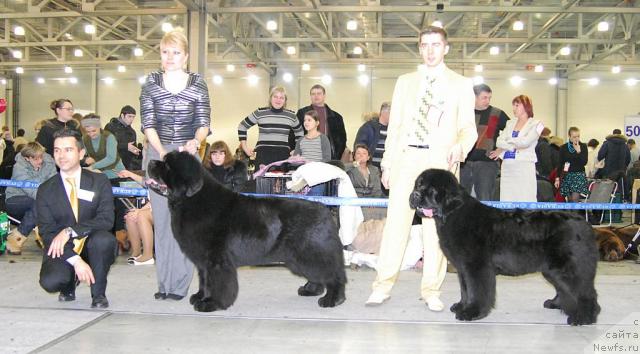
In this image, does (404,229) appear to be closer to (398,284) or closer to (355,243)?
(398,284)

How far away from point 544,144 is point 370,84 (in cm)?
1270

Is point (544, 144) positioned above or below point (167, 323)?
above

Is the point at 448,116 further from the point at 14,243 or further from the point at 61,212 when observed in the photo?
the point at 14,243

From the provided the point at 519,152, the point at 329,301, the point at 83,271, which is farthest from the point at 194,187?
the point at 519,152

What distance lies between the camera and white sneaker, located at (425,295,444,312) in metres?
4.14

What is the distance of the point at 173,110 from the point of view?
168 inches

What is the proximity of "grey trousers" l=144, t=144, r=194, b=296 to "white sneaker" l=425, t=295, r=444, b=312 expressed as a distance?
5.75 feet

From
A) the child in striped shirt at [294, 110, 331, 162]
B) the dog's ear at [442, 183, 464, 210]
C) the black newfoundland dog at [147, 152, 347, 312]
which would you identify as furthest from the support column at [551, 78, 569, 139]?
the black newfoundland dog at [147, 152, 347, 312]

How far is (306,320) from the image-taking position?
386cm

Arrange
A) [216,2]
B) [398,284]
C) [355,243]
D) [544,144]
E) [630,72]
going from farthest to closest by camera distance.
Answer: [630,72] → [216,2] → [544,144] → [355,243] → [398,284]

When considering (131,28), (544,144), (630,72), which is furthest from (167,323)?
(630,72)

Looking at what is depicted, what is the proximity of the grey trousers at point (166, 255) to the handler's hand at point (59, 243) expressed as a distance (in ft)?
2.05

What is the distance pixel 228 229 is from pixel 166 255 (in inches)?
28.1

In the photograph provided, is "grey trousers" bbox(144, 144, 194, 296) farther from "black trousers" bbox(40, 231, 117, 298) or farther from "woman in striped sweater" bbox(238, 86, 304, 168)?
"woman in striped sweater" bbox(238, 86, 304, 168)
